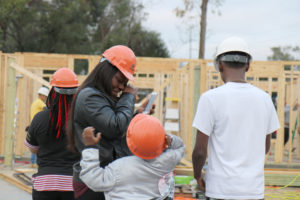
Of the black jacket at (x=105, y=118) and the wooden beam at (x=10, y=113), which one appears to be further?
the wooden beam at (x=10, y=113)

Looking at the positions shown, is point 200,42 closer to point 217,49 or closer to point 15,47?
point 15,47

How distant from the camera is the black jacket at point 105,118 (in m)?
2.27

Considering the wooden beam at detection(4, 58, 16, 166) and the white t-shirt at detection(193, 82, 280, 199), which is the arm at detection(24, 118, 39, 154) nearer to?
the white t-shirt at detection(193, 82, 280, 199)

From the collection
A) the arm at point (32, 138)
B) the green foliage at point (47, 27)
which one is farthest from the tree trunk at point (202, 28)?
the arm at point (32, 138)

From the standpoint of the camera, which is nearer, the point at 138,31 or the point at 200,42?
the point at 200,42

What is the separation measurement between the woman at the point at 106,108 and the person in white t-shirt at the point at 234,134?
46cm

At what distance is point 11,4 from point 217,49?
24412 mm

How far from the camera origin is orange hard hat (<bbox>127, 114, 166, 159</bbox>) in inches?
89.2

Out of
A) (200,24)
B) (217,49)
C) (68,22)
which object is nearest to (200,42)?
(200,24)

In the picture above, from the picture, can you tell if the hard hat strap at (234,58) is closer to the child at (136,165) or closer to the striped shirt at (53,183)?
the child at (136,165)

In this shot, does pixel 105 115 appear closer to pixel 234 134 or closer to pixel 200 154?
pixel 200 154

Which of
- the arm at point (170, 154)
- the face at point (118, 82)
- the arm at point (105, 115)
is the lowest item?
the arm at point (170, 154)

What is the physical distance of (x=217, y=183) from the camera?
7.69ft

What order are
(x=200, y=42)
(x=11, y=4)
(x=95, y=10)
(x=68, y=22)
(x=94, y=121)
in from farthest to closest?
(x=95, y=10), (x=68, y=22), (x=11, y=4), (x=200, y=42), (x=94, y=121)
